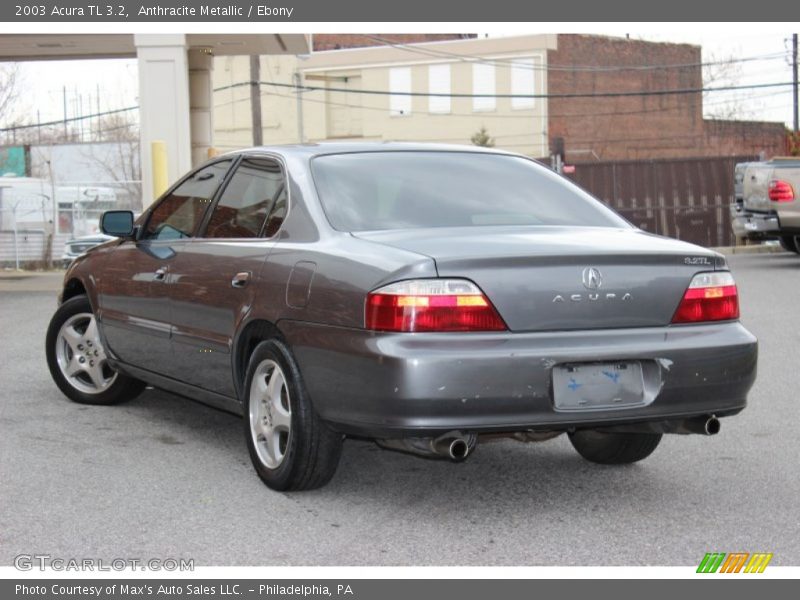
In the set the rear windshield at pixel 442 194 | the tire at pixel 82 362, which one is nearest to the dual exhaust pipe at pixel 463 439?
the rear windshield at pixel 442 194

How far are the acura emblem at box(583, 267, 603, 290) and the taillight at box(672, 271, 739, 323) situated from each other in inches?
15.7

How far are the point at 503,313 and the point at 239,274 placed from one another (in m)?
1.55

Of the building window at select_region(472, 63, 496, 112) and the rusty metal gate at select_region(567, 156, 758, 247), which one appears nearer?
the rusty metal gate at select_region(567, 156, 758, 247)

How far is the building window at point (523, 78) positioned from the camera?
52500 mm

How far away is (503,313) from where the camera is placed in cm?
493

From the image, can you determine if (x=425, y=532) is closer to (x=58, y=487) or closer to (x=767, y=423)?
(x=58, y=487)

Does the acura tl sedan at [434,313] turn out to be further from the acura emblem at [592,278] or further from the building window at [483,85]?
the building window at [483,85]

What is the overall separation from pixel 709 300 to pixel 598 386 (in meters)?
0.70

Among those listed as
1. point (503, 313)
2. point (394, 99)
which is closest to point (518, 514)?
point (503, 313)

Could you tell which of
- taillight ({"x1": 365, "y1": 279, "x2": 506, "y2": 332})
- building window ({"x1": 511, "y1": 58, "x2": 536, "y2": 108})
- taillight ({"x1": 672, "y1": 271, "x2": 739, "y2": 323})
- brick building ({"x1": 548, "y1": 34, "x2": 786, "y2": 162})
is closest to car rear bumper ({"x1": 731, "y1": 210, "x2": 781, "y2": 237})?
taillight ({"x1": 672, "y1": 271, "x2": 739, "y2": 323})

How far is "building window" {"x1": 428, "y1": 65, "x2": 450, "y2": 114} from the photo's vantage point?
53750 millimetres

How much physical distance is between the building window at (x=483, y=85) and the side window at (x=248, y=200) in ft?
154

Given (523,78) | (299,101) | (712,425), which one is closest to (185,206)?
(712,425)

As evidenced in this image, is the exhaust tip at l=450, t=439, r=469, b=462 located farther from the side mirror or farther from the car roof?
the side mirror
